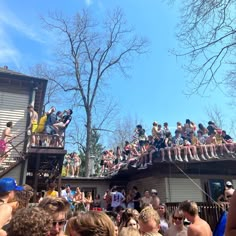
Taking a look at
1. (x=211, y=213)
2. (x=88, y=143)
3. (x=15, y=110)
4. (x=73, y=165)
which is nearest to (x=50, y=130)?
(x=15, y=110)

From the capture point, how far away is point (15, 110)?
1519 centimetres

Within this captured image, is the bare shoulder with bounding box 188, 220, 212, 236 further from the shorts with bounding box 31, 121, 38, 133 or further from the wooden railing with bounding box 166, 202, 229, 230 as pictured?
the shorts with bounding box 31, 121, 38, 133

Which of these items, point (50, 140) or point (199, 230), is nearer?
point (199, 230)

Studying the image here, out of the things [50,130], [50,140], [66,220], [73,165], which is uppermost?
[50,130]

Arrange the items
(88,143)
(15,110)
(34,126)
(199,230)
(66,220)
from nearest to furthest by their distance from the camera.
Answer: (66,220)
(199,230)
(34,126)
(15,110)
(88,143)

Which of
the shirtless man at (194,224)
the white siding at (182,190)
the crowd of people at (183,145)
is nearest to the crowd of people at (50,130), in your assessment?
the crowd of people at (183,145)

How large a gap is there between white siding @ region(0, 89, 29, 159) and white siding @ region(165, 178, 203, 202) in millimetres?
8379

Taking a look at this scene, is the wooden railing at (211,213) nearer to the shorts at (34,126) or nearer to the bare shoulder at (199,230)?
the bare shoulder at (199,230)

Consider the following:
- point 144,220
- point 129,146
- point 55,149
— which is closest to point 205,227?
point 144,220

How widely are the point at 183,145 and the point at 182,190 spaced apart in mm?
2849

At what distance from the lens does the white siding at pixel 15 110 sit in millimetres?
14914

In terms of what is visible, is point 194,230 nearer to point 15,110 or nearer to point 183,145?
point 183,145

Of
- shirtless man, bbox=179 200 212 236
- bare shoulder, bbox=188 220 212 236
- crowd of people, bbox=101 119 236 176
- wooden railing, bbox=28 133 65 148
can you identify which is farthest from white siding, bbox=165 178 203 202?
bare shoulder, bbox=188 220 212 236

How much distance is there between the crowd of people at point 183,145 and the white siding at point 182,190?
6.67ft
